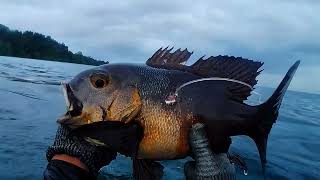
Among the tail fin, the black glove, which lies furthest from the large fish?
the black glove

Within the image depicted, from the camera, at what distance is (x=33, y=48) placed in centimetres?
11075

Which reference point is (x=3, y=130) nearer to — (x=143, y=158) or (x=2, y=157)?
Result: (x=2, y=157)

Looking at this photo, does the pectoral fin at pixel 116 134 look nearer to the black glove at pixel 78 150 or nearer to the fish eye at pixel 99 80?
the fish eye at pixel 99 80

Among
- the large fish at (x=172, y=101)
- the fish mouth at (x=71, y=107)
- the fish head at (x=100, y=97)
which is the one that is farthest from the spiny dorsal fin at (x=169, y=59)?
the fish mouth at (x=71, y=107)

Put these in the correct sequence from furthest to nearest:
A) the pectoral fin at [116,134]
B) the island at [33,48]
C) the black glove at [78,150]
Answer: the island at [33,48] → the black glove at [78,150] → the pectoral fin at [116,134]

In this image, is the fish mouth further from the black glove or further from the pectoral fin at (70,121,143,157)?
the black glove

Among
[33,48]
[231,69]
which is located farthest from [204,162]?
[33,48]

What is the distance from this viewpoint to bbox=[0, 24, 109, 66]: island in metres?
108

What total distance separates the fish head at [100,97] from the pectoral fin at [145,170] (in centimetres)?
42

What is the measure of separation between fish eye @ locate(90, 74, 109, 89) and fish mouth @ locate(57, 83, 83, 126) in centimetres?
16

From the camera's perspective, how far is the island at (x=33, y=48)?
10812 cm

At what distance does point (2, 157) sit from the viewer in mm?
6922

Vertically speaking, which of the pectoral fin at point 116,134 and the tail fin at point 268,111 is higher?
the tail fin at point 268,111

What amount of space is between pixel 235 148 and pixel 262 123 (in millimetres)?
6589
